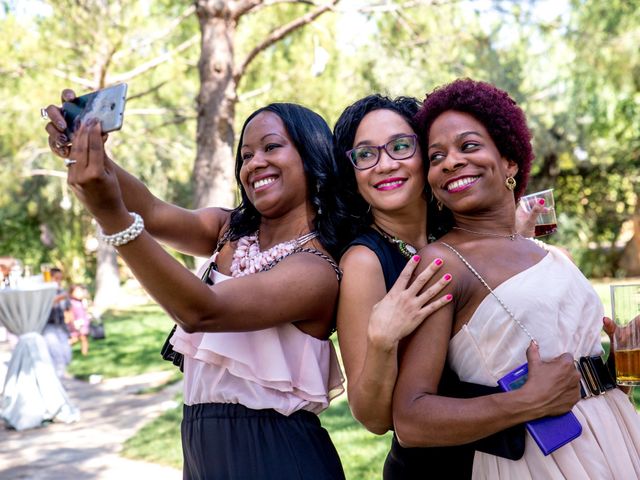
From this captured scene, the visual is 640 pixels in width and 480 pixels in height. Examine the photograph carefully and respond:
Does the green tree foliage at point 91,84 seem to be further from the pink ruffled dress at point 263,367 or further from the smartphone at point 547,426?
the smartphone at point 547,426

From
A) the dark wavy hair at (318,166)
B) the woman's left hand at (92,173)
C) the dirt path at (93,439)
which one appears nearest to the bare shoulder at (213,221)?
the dark wavy hair at (318,166)

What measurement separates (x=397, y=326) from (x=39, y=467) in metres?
5.54

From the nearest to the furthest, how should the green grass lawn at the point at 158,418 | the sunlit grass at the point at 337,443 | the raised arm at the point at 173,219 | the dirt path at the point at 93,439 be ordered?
the raised arm at the point at 173,219 → the sunlit grass at the point at 337,443 → the green grass lawn at the point at 158,418 → the dirt path at the point at 93,439

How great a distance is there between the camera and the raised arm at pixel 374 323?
1.97 meters

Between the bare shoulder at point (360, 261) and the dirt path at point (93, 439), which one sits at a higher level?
the bare shoulder at point (360, 261)

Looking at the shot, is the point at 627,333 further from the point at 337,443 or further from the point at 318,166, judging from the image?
the point at 337,443

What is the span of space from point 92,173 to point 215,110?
745cm

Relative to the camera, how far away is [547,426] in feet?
6.28

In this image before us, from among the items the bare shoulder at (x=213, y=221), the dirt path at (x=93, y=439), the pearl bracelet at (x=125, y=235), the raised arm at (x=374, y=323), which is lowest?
the dirt path at (x=93, y=439)

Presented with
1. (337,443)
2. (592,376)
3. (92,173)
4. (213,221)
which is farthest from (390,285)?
(337,443)

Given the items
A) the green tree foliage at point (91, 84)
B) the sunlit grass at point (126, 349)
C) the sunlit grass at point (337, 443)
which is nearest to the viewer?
the sunlit grass at point (337, 443)

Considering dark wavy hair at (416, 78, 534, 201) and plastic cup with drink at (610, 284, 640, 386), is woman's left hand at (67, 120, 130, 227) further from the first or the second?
plastic cup with drink at (610, 284, 640, 386)

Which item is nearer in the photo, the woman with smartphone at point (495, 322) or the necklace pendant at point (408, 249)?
the woman with smartphone at point (495, 322)

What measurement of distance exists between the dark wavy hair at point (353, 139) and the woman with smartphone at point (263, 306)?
0.13ft
